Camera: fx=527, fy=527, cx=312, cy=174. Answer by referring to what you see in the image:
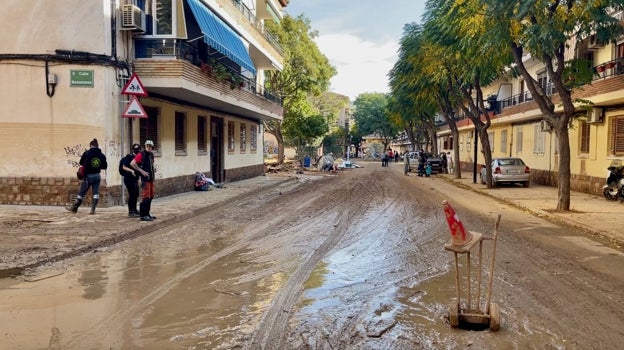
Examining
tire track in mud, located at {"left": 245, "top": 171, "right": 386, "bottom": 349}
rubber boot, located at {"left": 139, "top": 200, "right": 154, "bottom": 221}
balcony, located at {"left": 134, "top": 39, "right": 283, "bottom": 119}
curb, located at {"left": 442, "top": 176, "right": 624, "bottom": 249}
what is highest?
balcony, located at {"left": 134, "top": 39, "right": 283, "bottom": 119}

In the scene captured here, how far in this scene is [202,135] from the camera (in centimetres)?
2156

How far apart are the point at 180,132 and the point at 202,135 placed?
7.76 feet

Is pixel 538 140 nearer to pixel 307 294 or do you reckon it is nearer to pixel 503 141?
pixel 503 141

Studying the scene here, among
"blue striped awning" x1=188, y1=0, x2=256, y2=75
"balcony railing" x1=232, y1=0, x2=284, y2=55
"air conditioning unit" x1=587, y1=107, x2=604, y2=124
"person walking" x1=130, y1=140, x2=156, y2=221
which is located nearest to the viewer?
"person walking" x1=130, y1=140, x2=156, y2=221

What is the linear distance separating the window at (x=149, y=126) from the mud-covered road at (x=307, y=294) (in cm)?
611

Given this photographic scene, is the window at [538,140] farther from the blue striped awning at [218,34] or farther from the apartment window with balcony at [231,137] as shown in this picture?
the apartment window with balcony at [231,137]

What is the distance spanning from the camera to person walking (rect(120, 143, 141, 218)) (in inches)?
458

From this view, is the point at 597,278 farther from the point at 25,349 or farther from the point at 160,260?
the point at 25,349

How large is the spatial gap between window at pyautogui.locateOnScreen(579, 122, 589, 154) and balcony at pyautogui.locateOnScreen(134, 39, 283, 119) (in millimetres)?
14582

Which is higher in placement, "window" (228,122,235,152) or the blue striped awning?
the blue striped awning

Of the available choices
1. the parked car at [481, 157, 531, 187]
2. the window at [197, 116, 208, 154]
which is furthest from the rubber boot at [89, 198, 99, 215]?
the parked car at [481, 157, 531, 187]

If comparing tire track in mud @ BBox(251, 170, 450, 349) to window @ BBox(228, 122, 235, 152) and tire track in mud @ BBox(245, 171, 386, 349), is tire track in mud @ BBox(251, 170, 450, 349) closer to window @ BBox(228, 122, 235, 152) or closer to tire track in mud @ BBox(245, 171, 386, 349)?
tire track in mud @ BBox(245, 171, 386, 349)

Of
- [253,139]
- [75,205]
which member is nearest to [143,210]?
[75,205]

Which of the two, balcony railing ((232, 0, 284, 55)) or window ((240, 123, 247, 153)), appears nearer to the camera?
balcony railing ((232, 0, 284, 55))
